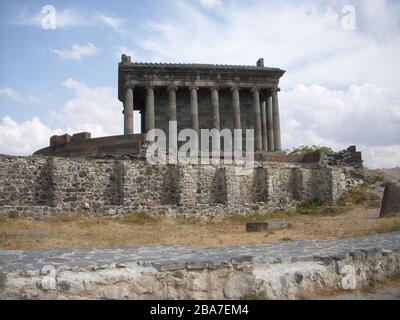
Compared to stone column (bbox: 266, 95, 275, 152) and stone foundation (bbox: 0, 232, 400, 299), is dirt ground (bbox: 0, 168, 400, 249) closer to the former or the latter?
stone foundation (bbox: 0, 232, 400, 299)

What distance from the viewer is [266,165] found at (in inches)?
833

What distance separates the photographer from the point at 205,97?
98.1 feet

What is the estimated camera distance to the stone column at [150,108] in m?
27.3

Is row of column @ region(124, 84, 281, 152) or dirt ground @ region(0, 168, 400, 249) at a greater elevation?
row of column @ region(124, 84, 281, 152)

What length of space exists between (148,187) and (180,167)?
1626mm

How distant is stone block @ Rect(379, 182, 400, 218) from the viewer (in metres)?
15.8

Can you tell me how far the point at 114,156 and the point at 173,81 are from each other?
9619mm

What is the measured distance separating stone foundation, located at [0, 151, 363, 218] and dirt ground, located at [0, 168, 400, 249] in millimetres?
A: 648

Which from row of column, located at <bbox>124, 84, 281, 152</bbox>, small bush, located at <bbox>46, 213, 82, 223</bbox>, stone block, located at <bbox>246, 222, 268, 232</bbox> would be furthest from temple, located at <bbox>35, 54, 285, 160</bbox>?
stone block, located at <bbox>246, 222, 268, 232</bbox>

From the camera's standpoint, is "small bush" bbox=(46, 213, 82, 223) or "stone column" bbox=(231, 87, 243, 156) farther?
"stone column" bbox=(231, 87, 243, 156)

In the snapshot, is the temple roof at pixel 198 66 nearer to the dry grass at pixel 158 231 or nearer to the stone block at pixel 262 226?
the dry grass at pixel 158 231

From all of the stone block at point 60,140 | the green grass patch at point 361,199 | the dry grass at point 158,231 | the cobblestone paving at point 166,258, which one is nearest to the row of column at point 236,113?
the stone block at point 60,140

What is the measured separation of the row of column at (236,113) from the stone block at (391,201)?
12.5 metres

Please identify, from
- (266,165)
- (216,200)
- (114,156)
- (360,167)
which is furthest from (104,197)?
(360,167)
